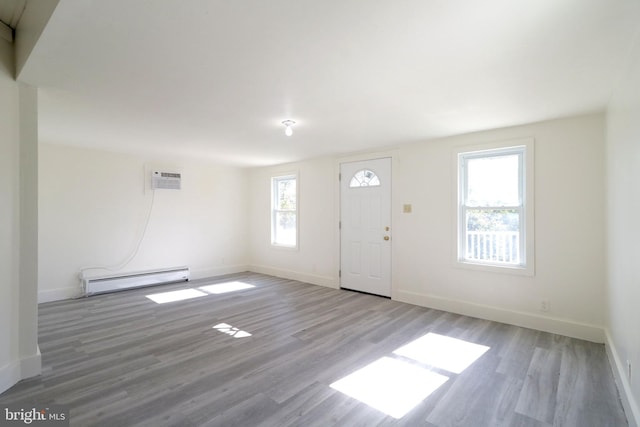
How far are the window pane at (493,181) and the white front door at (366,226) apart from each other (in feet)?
3.95

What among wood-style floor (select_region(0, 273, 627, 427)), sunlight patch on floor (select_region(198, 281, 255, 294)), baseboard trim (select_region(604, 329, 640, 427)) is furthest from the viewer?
sunlight patch on floor (select_region(198, 281, 255, 294))

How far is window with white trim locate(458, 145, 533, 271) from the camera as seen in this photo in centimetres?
363

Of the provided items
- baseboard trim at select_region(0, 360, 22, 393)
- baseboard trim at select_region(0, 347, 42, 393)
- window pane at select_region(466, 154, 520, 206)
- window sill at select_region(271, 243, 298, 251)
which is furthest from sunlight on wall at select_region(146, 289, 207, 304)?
window pane at select_region(466, 154, 520, 206)

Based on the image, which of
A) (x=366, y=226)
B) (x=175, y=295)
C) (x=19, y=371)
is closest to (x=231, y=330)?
(x=19, y=371)

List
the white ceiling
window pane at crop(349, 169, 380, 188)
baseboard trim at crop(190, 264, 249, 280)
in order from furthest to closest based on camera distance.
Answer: baseboard trim at crop(190, 264, 249, 280) → window pane at crop(349, 169, 380, 188) → the white ceiling

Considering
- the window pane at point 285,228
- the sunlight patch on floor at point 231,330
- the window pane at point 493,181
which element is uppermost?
the window pane at point 493,181

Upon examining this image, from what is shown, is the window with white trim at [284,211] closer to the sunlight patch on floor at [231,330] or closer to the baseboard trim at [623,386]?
the sunlight patch on floor at [231,330]

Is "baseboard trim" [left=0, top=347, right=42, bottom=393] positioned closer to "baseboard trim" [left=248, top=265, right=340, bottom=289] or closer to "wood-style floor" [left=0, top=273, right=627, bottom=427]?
"wood-style floor" [left=0, top=273, right=627, bottom=427]

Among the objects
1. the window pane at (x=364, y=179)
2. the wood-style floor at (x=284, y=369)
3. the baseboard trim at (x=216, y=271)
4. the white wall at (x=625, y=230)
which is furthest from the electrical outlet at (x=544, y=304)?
the baseboard trim at (x=216, y=271)

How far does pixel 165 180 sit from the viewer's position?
18.8 feet

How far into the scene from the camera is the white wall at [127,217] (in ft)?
15.2

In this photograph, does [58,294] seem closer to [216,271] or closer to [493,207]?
[216,271]

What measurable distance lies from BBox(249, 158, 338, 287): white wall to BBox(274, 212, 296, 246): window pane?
17 centimetres

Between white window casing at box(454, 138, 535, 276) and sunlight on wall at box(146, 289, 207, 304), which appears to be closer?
white window casing at box(454, 138, 535, 276)
